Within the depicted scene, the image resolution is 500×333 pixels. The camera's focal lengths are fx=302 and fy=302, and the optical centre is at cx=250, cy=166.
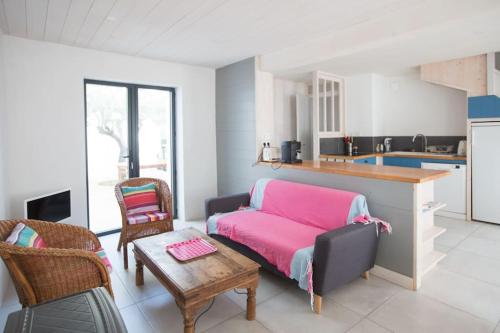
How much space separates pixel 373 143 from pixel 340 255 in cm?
385

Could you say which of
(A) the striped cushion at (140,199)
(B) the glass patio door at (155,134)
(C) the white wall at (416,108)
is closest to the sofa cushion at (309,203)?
(A) the striped cushion at (140,199)

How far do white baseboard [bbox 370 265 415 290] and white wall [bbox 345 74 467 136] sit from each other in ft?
11.0

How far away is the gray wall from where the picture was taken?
→ 14.6ft

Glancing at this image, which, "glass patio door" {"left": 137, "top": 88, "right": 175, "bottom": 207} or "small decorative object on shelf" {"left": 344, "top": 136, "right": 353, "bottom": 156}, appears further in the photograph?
"small decorative object on shelf" {"left": 344, "top": 136, "right": 353, "bottom": 156}

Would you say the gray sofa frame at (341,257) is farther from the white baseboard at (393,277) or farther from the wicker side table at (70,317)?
the wicker side table at (70,317)

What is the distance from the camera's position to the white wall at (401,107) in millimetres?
5059

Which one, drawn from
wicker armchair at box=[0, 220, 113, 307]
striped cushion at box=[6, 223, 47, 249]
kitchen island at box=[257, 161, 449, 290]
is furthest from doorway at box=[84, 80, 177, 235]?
kitchen island at box=[257, 161, 449, 290]

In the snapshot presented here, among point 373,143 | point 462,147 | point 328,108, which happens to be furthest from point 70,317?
point 373,143

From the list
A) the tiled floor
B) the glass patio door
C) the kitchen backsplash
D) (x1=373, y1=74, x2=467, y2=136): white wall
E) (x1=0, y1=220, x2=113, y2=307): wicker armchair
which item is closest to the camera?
(x1=0, y1=220, x2=113, y2=307): wicker armchair

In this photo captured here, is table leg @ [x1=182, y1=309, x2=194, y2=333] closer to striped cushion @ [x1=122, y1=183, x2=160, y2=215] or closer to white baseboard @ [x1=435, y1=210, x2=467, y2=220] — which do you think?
striped cushion @ [x1=122, y1=183, x2=160, y2=215]

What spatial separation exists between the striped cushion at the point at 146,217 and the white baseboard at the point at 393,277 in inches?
92.5

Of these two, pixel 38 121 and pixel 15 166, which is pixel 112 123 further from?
pixel 15 166

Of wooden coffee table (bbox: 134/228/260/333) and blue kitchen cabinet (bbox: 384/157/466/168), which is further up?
blue kitchen cabinet (bbox: 384/157/466/168)

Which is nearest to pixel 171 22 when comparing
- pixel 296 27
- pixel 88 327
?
pixel 296 27
